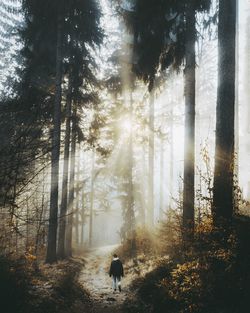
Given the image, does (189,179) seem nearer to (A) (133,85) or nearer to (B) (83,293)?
(B) (83,293)

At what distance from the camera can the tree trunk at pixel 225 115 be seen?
922 cm

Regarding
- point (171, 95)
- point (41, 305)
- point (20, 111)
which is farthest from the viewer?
point (171, 95)

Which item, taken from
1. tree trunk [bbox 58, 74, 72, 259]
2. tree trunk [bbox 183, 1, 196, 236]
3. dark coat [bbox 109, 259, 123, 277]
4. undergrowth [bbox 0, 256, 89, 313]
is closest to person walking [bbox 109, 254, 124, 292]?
dark coat [bbox 109, 259, 123, 277]

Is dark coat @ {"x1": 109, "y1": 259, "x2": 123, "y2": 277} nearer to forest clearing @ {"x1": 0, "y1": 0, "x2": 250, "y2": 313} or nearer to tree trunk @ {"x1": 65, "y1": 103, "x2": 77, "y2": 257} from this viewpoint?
forest clearing @ {"x1": 0, "y1": 0, "x2": 250, "y2": 313}

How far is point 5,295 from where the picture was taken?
7844mm

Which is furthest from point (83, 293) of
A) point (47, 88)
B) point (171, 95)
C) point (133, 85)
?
point (171, 95)

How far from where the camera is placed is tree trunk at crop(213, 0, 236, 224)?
9224mm

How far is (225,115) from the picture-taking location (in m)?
9.60

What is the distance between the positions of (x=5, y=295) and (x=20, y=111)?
4268mm

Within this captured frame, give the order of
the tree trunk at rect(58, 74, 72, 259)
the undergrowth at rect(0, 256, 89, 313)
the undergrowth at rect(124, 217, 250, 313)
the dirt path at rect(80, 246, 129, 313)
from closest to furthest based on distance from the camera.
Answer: the undergrowth at rect(124, 217, 250, 313)
the undergrowth at rect(0, 256, 89, 313)
the dirt path at rect(80, 246, 129, 313)
the tree trunk at rect(58, 74, 72, 259)

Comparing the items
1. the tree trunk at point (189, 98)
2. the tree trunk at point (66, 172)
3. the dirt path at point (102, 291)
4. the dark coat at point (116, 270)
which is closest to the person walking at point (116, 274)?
the dark coat at point (116, 270)

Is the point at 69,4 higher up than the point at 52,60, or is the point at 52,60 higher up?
the point at 69,4

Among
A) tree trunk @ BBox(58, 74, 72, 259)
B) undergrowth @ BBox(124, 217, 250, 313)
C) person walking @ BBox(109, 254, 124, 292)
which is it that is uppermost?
tree trunk @ BBox(58, 74, 72, 259)

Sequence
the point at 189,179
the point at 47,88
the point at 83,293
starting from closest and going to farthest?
the point at 83,293, the point at 189,179, the point at 47,88
